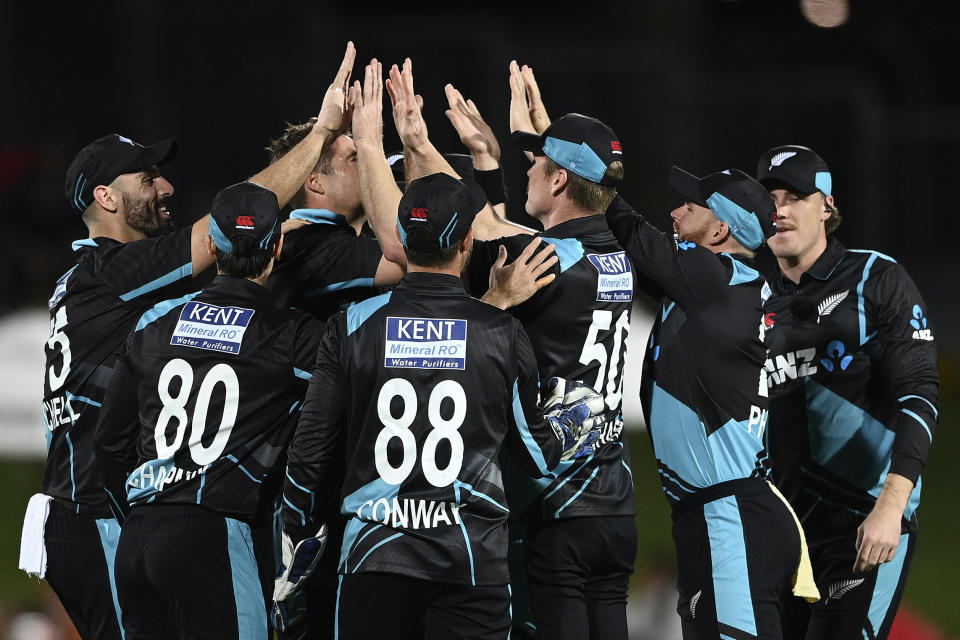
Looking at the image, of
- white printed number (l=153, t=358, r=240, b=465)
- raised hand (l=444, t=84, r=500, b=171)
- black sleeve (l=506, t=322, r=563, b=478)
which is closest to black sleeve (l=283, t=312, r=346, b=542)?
white printed number (l=153, t=358, r=240, b=465)

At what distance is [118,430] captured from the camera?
4543 mm

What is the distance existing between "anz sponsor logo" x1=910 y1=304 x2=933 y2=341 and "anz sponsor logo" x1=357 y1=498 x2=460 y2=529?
2.28 meters

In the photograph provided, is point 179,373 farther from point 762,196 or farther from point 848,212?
point 848,212

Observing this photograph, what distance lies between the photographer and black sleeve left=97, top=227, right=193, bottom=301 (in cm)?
485

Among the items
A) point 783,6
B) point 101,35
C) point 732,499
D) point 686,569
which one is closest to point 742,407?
point 732,499

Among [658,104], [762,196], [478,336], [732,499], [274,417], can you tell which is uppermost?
[658,104]

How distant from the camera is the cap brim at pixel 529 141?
191 inches

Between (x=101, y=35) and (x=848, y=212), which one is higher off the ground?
(x=101, y=35)

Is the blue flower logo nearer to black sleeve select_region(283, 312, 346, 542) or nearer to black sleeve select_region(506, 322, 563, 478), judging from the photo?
black sleeve select_region(506, 322, 563, 478)

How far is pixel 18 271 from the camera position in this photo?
14.9m

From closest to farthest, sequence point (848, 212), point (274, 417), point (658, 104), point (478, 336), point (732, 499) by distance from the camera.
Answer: point (478, 336), point (274, 417), point (732, 499), point (658, 104), point (848, 212)

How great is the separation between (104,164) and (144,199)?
0.68 feet

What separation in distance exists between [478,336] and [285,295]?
44.1 inches

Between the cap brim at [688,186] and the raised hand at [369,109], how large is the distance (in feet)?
3.74
